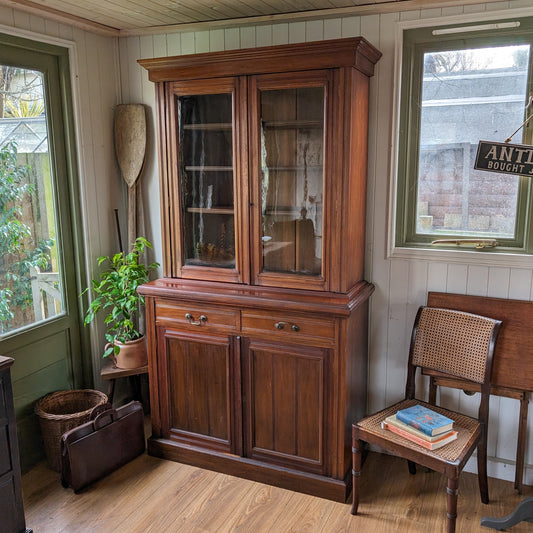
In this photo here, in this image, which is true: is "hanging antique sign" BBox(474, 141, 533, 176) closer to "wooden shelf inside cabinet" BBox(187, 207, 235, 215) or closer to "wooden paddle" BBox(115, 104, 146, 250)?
"wooden shelf inside cabinet" BBox(187, 207, 235, 215)

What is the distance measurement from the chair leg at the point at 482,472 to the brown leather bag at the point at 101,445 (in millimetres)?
1679

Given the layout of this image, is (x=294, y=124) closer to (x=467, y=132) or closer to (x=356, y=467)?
(x=467, y=132)

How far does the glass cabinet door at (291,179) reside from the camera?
2.42 metres

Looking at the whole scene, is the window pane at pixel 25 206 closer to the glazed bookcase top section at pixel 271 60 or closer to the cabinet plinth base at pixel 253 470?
the glazed bookcase top section at pixel 271 60

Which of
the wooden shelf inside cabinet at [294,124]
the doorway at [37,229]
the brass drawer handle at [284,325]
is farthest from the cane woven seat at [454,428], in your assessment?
the doorway at [37,229]

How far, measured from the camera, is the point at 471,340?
8.04 ft

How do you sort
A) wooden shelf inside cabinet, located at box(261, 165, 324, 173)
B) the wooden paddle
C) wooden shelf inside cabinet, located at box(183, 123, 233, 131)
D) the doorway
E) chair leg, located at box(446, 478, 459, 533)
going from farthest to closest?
the wooden paddle
the doorway
wooden shelf inside cabinet, located at box(183, 123, 233, 131)
wooden shelf inside cabinet, located at box(261, 165, 324, 173)
chair leg, located at box(446, 478, 459, 533)

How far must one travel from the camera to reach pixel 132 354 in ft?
9.96

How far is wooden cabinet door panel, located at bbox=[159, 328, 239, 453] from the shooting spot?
2.66m

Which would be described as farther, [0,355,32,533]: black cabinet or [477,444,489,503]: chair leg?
[477,444,489,503]: chair leg

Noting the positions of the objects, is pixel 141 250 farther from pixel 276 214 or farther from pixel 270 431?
pixel 270 431

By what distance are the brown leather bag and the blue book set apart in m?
1.38

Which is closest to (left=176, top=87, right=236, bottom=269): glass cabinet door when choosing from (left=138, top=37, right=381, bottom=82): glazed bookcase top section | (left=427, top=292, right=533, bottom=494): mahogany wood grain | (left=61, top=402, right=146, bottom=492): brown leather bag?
(left=138, top=37, right=381, bottom=82): glazed bookcase top section

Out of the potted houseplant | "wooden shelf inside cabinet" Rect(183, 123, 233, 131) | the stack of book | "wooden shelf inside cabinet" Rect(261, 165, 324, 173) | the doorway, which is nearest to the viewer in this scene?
the stack of book
